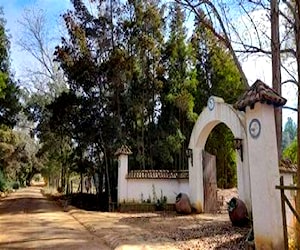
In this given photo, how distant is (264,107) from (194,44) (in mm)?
15032

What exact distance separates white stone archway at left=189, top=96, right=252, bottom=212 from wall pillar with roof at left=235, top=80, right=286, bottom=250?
357 centimetres

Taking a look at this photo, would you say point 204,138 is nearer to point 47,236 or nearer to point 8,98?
point 47,236

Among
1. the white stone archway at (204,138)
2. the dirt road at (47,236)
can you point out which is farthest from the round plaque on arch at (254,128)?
the white stone archway at (204,138)

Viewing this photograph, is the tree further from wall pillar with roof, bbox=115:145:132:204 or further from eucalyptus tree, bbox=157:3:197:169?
eucalyptus tree, bbox=157:3:197:169

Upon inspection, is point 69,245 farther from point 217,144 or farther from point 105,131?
point 217,144

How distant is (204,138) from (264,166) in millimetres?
7128

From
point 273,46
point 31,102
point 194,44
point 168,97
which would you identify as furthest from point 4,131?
point 273,46

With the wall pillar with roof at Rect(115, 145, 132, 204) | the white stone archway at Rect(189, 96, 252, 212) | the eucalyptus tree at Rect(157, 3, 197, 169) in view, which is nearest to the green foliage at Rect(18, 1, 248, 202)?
the eucalyptus tree at Rect(157, 3, 197, 169)

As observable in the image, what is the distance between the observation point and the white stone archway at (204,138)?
33.7ft

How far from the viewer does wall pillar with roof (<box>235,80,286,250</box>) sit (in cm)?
600

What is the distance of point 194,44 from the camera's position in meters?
20.9

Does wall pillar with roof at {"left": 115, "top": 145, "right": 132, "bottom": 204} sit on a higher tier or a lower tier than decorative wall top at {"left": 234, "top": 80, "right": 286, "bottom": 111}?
lower

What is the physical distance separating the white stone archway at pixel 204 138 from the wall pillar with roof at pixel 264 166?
11.7ft

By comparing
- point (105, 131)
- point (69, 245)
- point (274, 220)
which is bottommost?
point (69, 245)
